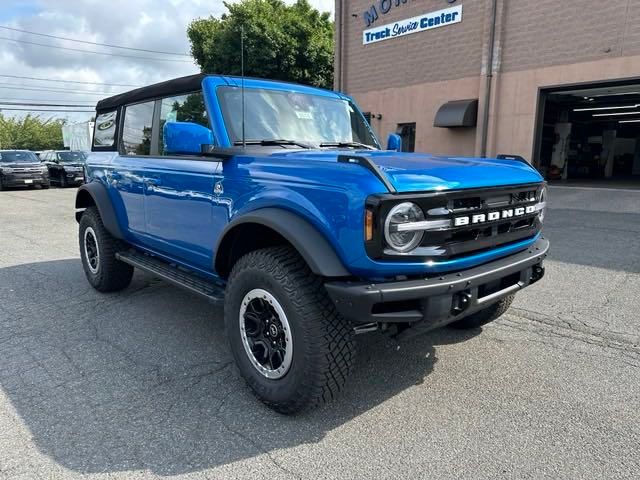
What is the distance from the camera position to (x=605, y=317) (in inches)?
168

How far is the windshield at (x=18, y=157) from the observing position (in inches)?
774

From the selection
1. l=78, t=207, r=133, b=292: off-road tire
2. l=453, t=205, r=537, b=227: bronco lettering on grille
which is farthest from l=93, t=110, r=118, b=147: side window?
l=453, t=205, r=537, b=227: bronco lettering on grille

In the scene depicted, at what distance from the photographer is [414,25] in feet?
52.0

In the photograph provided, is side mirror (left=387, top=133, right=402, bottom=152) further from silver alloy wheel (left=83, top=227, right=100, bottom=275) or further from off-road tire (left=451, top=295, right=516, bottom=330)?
silver alloy wheel (left=83, top=227, right=100, bottom=275)

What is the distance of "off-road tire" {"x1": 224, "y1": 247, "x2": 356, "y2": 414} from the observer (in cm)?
246

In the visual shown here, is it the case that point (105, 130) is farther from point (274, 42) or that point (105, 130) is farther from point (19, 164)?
point (274, 42)

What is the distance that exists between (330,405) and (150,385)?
119cm

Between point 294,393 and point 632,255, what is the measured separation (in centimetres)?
604

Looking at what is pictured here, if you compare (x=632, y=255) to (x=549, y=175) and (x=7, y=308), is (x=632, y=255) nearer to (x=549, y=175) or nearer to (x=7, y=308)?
(x=7, y=308)

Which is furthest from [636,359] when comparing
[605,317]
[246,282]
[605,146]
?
[605,146]

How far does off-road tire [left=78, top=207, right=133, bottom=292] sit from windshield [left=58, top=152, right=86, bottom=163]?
1852 cm

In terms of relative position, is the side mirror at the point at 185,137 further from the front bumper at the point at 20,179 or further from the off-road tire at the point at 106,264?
the front bumper at the point at 20,179

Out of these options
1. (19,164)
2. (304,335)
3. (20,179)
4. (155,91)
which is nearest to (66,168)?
(19,164)

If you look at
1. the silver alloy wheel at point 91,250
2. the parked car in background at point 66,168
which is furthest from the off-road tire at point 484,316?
the parked car in background at point 66,168
